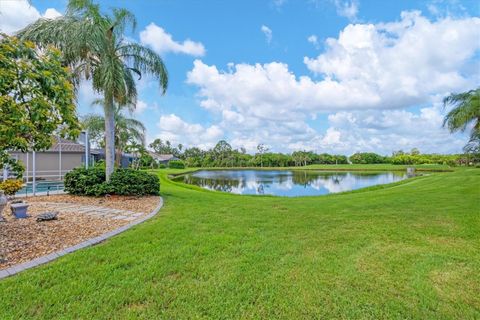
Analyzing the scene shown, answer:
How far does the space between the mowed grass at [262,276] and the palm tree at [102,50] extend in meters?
5.42

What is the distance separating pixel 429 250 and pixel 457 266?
498mm

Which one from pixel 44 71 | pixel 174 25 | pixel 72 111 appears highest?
pixel 174 25

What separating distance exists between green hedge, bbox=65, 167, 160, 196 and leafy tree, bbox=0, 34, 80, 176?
5.21 metres

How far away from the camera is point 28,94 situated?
288 cm

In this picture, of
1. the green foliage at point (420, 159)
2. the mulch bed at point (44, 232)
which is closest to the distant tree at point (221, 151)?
the green foliage at point (420, 159)

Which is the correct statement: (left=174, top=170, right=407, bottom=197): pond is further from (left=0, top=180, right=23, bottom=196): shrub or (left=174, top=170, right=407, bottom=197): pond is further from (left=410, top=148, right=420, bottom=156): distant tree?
(left=410, top=148, right=420, bottom=156): distant tree

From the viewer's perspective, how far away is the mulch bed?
339 cm

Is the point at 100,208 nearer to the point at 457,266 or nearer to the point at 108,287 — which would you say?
the point at 108,287

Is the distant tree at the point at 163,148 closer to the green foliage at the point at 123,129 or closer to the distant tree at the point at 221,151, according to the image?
the distant tree at the point at 221,151

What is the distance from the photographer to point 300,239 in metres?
4.02

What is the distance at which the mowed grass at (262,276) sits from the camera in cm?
217

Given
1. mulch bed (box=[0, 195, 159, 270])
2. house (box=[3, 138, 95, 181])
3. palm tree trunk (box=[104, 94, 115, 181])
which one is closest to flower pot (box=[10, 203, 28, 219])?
mulch bed (box=[0, 195, 159, 270])

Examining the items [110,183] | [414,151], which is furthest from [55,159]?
[414,151]

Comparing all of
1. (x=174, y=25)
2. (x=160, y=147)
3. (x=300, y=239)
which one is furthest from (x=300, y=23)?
(x=160, y=147)
